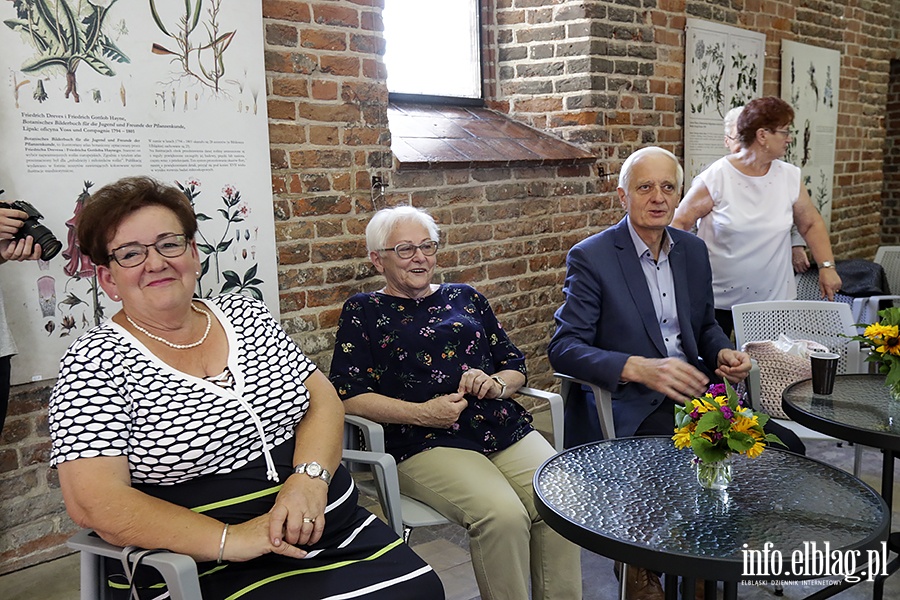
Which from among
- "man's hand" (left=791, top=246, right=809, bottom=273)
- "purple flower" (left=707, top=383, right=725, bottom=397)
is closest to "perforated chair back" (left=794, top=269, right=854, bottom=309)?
"man's hand" (left=791, top=246, right=809, bottom=273)

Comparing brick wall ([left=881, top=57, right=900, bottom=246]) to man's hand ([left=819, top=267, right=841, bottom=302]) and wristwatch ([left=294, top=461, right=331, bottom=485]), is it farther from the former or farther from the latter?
wristwatch ([left=294, top=461, right=331, bottom=485])

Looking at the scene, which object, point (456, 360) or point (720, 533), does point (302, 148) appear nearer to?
point (456, 360)

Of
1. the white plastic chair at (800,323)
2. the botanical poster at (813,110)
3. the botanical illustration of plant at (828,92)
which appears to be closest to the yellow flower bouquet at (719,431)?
the white plastic chair at (800,323)

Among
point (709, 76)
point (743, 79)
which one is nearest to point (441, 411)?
point (709, 76)

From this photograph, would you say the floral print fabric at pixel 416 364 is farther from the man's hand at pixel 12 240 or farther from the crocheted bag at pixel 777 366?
the crocheted bag at pixel 777 366

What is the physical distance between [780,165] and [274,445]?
3.02 meters

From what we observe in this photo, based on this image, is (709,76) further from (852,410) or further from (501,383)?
(501,383)

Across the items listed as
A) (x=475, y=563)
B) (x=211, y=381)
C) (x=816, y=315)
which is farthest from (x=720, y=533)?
(x=816, y=315)

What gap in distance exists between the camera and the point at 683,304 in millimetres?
2732

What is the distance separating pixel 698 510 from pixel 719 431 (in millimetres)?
171

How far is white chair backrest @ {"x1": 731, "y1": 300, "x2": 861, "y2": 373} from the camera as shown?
3.19m

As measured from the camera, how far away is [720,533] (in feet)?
5.19

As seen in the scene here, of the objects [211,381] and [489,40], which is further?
[489,40]

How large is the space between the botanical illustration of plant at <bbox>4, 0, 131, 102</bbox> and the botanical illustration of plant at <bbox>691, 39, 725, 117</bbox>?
3.68 m
